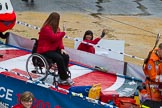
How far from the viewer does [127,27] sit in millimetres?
16359

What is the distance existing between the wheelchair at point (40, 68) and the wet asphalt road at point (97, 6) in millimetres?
11215

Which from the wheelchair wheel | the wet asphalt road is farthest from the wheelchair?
the wet asphalt road

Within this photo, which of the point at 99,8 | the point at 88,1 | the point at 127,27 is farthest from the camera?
the point at 88,1

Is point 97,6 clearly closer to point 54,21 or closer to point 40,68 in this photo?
point 40,68

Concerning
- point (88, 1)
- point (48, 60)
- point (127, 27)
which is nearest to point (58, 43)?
point (48, 60)

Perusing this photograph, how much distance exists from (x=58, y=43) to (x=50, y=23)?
424 millimetres

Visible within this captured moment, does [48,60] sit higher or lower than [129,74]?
higher

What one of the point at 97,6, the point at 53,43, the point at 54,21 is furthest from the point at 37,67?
the point at 97,6

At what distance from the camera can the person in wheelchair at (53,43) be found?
732cm

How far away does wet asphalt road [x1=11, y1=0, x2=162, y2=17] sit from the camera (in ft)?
64.6

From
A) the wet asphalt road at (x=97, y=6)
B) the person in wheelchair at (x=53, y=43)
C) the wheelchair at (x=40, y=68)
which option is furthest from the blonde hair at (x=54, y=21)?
the wet asphalt road at (x=97, y=6)

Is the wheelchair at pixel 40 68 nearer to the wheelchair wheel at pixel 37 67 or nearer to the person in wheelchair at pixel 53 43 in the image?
the wheelchair wheel at pixel 37 67

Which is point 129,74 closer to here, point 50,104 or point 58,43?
point 58,43

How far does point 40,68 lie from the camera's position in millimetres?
7609
